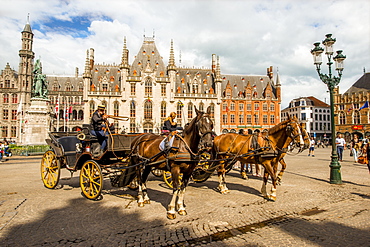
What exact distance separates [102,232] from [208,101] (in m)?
40.0

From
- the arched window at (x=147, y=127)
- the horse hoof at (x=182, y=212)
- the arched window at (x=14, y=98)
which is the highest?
the arched window at (x=14, y=98)

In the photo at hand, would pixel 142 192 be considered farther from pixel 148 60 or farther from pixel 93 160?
pixel 148 60

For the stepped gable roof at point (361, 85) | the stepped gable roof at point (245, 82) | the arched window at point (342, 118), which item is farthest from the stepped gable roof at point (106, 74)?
the stepped gable roof at point (361, 85)

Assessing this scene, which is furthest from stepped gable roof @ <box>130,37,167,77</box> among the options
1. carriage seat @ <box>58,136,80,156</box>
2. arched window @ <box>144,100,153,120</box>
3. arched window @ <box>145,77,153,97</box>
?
carriage seat @ <box>58,136,80,156</box>

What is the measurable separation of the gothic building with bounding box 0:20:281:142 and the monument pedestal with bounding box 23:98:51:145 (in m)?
18.8

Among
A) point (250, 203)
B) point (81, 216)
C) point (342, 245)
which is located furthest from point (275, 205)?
point (81, 216)

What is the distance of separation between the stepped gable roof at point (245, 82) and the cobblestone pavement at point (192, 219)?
41151mm

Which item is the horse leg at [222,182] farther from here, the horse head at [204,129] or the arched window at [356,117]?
the arched window at [356,117]

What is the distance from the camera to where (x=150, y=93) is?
1620 inches

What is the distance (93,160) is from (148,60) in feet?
129

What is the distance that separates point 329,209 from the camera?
5.78 m

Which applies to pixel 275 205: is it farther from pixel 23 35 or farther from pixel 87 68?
pixel 23 35

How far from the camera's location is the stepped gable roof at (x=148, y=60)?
41866 mm

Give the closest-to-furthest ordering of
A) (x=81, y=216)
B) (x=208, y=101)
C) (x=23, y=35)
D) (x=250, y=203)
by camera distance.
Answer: (x=81, y=216), (x=250, y=203), (x=208, y=101), (x=23, y=35)
